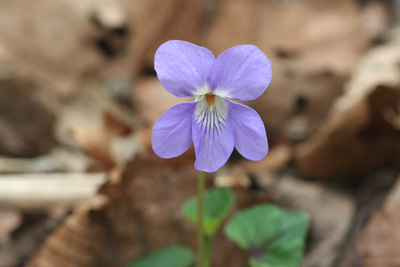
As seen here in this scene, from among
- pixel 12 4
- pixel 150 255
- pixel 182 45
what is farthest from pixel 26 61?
pixel 182 45

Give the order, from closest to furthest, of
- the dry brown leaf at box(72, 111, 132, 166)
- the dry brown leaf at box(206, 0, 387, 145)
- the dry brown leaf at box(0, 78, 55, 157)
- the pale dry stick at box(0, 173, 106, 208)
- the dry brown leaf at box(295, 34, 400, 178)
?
the pale dry stick at box(0, 173, 106, 208) → the dry brown leaf at box(295, 34, 400, 178) → the dry brown leaf at box(72, 111, 132, 166) → the dry brown leaf at box(0, 78, 55, 157) → the dry brown leaf at box(206, 0, 387, 145)

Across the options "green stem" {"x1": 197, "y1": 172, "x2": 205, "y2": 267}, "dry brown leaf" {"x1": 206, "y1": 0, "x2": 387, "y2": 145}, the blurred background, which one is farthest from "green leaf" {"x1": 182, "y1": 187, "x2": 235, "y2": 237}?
"dry brown leaf" {"x1": 206, "y1": 0, "x2": 387, "y2": 145}

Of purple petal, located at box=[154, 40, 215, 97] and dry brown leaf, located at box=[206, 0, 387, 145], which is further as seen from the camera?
dry brown leaf, located at box=[206, 0, 387, 145]

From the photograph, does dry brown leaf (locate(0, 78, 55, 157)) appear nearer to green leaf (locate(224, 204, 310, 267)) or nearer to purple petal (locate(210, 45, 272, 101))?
green leaf (locate(224, 204, 310, 267))

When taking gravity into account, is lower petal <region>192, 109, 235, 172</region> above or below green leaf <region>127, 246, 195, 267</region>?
above

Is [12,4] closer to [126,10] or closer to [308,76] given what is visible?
[126,10]

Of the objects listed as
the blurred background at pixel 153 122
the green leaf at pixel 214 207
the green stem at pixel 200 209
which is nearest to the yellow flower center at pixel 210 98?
the green stem at pixel 200 209

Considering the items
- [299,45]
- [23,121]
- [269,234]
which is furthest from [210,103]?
[299,45]
